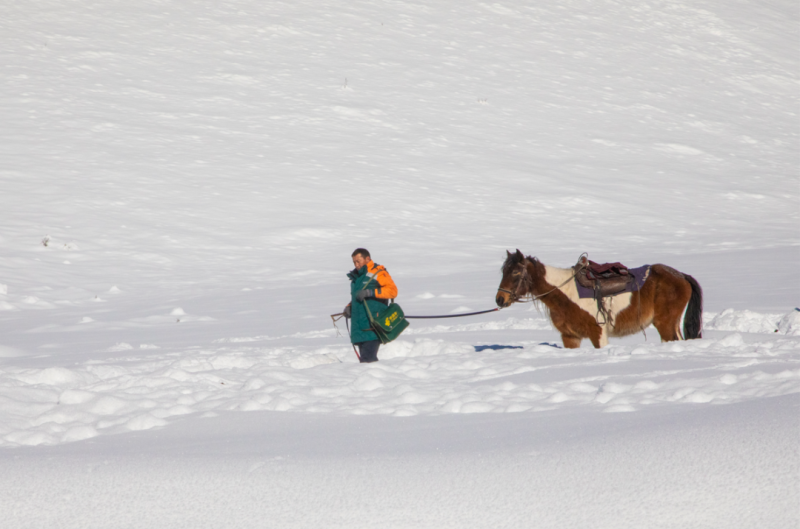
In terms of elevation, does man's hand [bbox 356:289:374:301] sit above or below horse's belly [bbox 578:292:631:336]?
above

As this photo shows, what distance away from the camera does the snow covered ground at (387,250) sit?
11.3ft

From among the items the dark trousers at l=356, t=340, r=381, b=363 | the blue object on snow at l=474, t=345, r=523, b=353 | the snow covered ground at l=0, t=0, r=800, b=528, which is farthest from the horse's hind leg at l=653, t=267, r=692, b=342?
the dark trousers at l=356, t=340, r=381, b=363

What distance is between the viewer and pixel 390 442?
13.5 feet

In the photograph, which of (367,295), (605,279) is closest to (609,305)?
(605,279)

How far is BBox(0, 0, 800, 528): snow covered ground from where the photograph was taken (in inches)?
135

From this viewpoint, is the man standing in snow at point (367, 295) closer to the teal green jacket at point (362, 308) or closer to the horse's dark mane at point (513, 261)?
the teal green jacket at point (362, 308)

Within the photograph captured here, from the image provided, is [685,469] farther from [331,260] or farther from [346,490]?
[331,260]

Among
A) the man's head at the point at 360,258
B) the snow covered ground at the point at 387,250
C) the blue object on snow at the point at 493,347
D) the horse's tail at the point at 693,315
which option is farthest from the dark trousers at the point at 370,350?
the horse's tail at the point at 693,315

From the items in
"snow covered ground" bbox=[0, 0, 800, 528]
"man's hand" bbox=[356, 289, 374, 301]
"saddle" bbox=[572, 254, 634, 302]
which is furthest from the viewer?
"man's hand" bbox=[356, 289, 374, 301]

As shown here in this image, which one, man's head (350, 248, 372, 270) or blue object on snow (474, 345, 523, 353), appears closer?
man's head (350, 248, 372, 270)

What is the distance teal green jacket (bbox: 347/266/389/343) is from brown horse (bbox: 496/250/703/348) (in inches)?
42.8

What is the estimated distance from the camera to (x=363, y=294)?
21.9 ft

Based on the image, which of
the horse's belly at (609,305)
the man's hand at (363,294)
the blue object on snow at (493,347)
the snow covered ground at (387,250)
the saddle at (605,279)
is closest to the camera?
the snow covered ground at (387,250)

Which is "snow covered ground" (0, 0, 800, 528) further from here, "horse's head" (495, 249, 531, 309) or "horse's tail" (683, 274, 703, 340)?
"horse's head" (495, 249, 531, 309)
